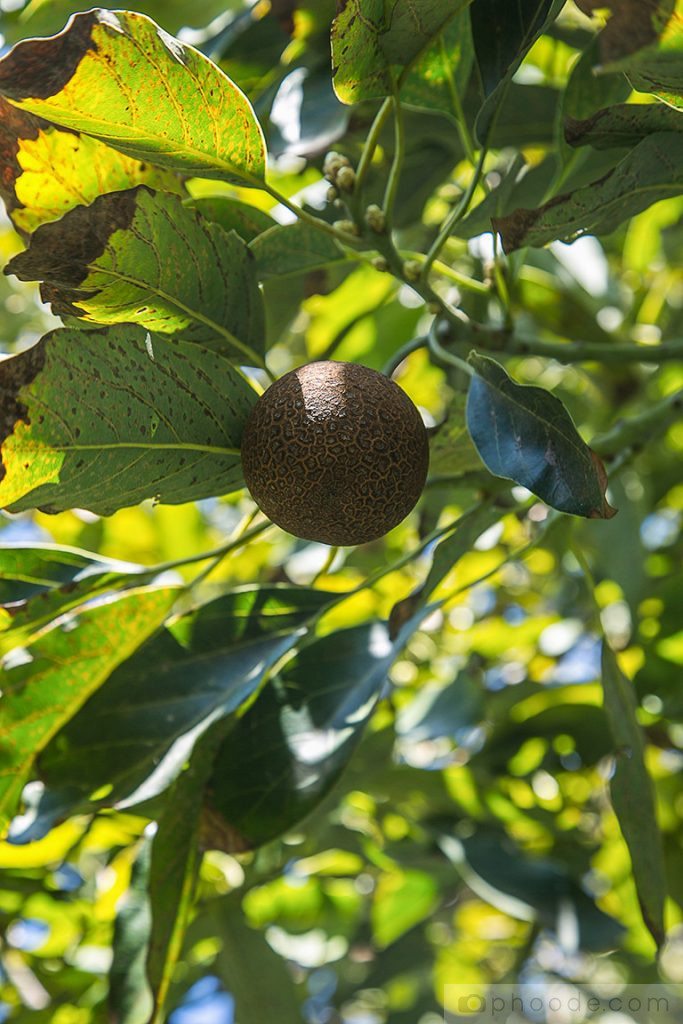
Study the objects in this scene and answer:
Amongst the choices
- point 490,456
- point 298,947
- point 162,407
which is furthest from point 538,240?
point 298,947

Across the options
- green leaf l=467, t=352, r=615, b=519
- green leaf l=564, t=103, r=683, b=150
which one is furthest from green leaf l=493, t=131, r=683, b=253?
green leaf l=467, t=352, r=615, b=519

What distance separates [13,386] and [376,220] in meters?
0.41

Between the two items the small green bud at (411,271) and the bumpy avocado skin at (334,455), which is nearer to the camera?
the bumpy avocado skin at (334,455)

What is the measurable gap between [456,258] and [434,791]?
Result: 3.09 ft

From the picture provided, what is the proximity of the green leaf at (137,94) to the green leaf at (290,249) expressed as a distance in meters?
0.13

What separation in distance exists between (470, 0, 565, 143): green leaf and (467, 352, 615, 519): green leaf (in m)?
0.22

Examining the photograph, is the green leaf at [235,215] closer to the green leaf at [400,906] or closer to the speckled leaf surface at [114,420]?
the speckled leaf surface at [114,420]

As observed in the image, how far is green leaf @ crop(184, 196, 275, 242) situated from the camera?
3.22 feet

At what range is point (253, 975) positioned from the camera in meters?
1.47

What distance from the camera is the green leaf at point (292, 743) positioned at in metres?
1.05

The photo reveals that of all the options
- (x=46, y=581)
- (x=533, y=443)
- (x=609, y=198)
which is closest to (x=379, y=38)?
(x=609, y=198)

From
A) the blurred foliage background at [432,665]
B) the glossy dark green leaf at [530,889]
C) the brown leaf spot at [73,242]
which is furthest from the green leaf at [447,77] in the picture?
the glossy dark green leaf at [530,889]

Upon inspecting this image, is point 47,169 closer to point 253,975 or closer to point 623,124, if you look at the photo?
point 623,124

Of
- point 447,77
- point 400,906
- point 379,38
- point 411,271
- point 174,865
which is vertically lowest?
point 400,906
